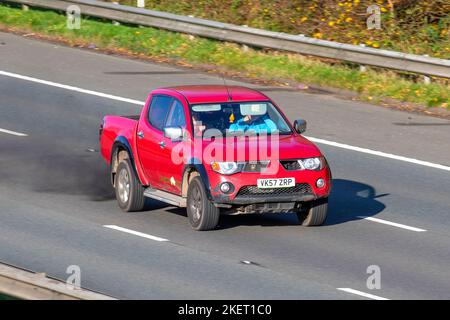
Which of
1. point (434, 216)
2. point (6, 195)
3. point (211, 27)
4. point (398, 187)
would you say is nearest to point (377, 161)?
point (398, 187)

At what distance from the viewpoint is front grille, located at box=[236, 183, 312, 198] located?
13539mm

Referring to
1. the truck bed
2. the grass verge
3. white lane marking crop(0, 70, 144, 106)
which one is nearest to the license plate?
the truck bed

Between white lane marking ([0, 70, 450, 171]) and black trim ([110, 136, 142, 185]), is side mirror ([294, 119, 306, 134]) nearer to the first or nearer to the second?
black trim ([110, 136, 142, 185])

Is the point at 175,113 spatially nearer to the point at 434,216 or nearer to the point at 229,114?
the point at 229,114

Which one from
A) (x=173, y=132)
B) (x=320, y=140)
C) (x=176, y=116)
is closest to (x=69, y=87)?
(x=320, y=140)

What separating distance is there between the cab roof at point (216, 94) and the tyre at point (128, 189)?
126 cm

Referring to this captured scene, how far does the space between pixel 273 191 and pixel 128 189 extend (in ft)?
7.92

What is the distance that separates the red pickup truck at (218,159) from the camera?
534 inches

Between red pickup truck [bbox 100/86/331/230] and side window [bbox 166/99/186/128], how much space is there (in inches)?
0.6

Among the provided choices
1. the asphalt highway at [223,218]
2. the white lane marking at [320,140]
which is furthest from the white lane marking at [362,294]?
the white lane marking at [320,140]

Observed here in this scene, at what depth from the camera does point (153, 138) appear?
14719 millimetres

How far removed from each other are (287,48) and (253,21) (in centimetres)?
315

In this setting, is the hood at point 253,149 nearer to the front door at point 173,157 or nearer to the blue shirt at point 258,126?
the blue shirt at point 258,126

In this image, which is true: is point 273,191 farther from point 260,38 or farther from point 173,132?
point 260,38
